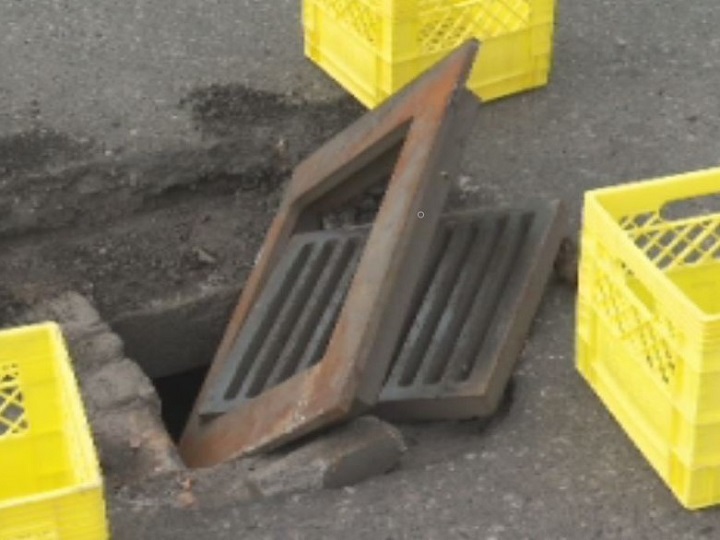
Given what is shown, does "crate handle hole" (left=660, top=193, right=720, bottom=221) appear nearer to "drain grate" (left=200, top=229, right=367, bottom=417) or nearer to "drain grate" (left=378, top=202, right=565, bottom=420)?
"drain grate" (left=378, top=202, right=565, bottom=420)

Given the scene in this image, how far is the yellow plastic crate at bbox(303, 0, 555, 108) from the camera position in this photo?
16.5 feet

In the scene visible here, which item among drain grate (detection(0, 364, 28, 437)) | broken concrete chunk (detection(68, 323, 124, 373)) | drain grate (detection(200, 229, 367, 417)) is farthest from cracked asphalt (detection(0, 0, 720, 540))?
broken concrete chunk (detection(68, 323, 124, 373))

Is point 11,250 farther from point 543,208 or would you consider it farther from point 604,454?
point 604,454

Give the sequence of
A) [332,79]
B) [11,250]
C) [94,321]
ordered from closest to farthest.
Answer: [94,321] < [11,250] < [332,79]

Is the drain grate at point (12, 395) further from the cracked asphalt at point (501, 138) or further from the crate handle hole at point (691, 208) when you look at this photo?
the crate handle hole at point (691, 208)

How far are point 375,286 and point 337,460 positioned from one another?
466 mm

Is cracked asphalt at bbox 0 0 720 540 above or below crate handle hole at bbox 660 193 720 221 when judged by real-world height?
below

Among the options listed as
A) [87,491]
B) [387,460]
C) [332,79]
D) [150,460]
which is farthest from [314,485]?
[332,79]

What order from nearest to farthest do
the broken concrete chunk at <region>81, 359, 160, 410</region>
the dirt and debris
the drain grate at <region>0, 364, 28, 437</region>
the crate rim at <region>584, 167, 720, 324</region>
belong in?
the crate rim at <region>584, 167, 720, 324</region> → the drain grate at <region>0, 364, 28, 437</region> → the broken concrete chunk at <region>81, 359, 160, 410</region> → the dirt and debris

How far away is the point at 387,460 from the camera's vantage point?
3814mm

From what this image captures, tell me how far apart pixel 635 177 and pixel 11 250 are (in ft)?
6.67

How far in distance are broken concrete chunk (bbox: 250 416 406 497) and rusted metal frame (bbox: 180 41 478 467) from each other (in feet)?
0.20

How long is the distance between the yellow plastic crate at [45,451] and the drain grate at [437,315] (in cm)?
66

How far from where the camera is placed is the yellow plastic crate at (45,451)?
3197 mm
